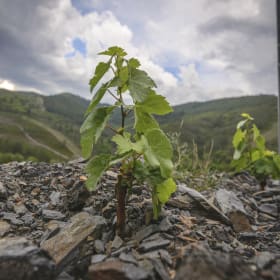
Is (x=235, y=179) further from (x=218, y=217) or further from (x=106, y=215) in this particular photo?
(x=106, y=215)

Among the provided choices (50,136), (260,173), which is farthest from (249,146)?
(50,136)

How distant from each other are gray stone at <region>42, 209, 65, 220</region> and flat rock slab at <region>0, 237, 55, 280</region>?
127 centimetres

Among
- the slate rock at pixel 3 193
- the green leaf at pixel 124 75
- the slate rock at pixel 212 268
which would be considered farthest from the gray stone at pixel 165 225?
the slate rock at pixel 3 193

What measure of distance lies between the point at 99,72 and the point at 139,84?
41 cm

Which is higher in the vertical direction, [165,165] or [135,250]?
[165,165]

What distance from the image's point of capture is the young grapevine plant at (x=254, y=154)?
6.14 metres

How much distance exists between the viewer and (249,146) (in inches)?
258

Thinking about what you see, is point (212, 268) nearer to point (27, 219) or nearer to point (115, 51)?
point (115, 51)

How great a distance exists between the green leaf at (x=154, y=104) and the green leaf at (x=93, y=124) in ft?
0.98

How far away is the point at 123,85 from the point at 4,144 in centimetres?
8130

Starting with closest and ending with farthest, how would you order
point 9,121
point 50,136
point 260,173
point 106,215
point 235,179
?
point 106,215, point 260,173, point 235,179, point 50,136, point 9,121

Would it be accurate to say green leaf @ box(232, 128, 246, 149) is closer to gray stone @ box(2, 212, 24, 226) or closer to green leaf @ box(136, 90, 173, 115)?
green leaf @ box(136, 90, 173, 115)

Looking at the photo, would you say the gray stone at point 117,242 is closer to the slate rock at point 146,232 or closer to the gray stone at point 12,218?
the slate rock at point 146,232

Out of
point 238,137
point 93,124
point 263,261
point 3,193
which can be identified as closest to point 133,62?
point 93,124
